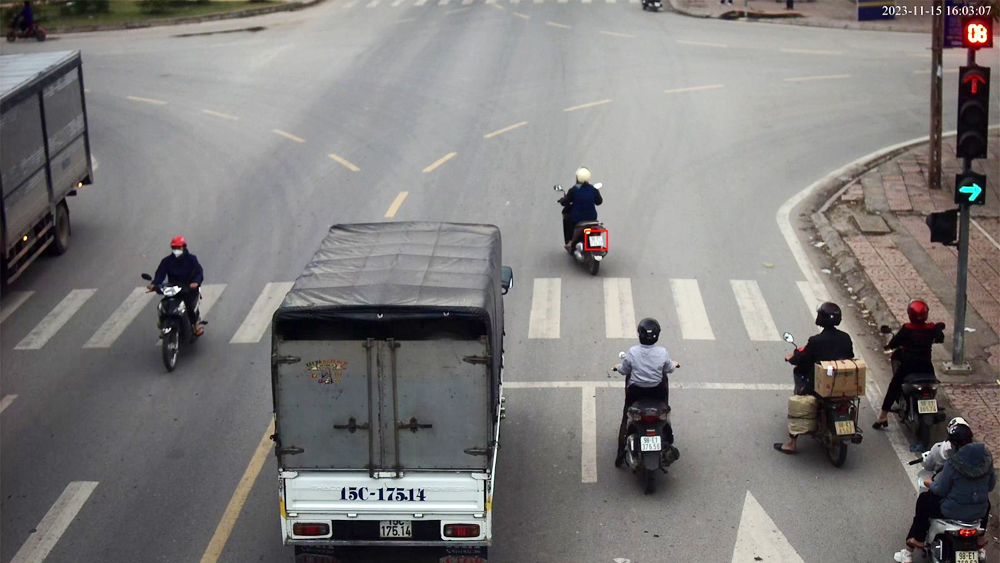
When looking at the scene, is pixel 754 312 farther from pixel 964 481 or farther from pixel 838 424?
pixel 964 481

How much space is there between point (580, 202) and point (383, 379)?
9565 millimetres

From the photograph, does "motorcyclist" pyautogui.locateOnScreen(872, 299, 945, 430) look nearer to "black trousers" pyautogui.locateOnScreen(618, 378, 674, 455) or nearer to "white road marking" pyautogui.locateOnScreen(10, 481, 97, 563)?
"black trousers" pyautogui.locateOnScreen(618, 378, 674, 455)

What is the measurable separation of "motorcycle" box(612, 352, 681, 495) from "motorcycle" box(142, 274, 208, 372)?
256 inches

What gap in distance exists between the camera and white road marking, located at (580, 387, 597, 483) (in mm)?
12133

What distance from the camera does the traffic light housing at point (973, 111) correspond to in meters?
13.3

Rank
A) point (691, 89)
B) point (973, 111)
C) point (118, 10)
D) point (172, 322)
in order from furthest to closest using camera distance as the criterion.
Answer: point (118, 10) < point (691, 89) < point (172, 322) < point (973, 111)

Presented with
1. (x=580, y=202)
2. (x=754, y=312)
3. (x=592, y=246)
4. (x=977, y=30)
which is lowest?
(x=754, y=312)

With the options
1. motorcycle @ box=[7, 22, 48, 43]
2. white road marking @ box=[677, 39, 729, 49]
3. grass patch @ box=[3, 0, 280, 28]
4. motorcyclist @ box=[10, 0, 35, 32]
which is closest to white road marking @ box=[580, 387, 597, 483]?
white road marking @ box=[677, 39, 729, 49]

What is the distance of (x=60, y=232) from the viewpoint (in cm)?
2019

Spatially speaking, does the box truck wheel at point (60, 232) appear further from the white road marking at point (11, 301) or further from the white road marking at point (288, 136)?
the white road marking at point (288, 136)

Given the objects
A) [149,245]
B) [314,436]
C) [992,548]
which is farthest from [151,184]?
[992,548]

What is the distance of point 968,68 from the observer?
13430 millimetres

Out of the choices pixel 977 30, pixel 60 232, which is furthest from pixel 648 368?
pixel 60 232

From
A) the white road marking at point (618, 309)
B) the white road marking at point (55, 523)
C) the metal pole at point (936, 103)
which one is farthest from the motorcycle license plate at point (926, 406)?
the metal pole at point (936, 103)
